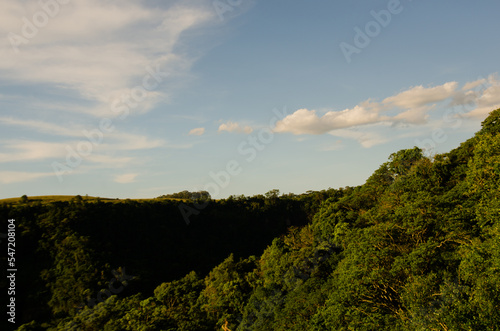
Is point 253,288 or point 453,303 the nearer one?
point 453,303

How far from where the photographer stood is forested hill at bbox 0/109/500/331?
2039 cm

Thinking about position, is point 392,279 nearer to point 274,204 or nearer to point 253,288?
point 253,288

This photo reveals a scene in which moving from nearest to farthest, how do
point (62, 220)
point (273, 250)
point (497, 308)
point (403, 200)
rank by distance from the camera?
point (497, 308), point (403, 200), point (273, 250), point (62, 220)

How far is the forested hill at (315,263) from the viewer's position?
803 inches

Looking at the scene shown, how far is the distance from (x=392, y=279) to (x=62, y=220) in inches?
3684

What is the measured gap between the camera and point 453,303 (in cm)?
1628

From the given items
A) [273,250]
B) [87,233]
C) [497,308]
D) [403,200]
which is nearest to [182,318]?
[273,250]

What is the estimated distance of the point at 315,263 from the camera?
42.3m

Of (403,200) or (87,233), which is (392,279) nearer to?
(403,200)

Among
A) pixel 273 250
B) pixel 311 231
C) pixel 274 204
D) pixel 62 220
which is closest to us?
pixel 273 250

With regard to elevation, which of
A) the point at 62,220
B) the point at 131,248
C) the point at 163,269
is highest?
the point at 62,220

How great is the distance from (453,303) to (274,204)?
145 metres

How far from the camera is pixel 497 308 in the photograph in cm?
1474

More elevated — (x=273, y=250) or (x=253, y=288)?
(x=273, y=250)
